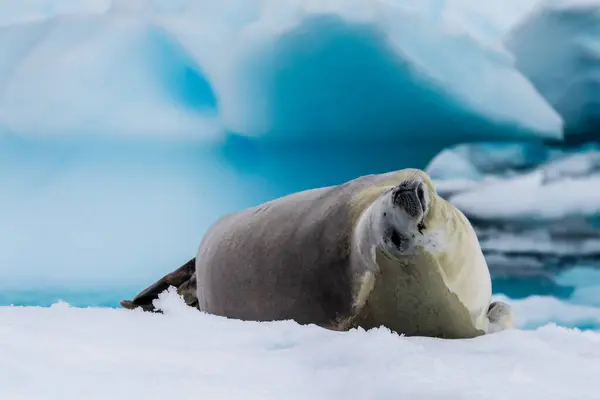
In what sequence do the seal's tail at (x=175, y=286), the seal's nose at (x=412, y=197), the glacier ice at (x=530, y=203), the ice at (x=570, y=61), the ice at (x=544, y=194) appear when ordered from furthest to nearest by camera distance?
the ice at (x=570, y=61)
the ice at (x=544, y=194)
the glacier ice at (x=530, y=203)
the seal's tail at (x=175, y=286)
the seal's nose at (x=412, y=197)

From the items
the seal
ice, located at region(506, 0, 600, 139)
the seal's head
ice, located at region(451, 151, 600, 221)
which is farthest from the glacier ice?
the seal's head

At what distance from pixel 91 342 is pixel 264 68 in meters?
4.96

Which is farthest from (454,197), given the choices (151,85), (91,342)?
(91,342)

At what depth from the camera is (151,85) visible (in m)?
5.54

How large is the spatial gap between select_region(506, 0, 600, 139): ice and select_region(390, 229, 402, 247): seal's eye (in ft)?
15.6

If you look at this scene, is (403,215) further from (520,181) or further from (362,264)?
(520,181)

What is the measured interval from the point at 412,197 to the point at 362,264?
25 cm

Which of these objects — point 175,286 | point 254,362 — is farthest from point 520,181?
point 254,362

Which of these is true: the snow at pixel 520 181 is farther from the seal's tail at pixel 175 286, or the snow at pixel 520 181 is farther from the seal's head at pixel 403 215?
the seal's head at pixel 403 215

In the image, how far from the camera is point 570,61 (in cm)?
538

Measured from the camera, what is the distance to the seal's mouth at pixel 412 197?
1.08 metres

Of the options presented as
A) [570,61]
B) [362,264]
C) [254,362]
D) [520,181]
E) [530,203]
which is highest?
[570,61]

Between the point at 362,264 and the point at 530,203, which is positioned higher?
the point at 530,203

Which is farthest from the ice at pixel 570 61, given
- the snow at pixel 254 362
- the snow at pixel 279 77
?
the snow at pixel 254 362
